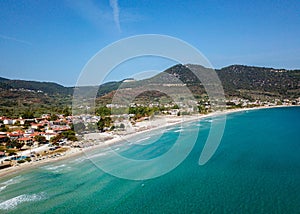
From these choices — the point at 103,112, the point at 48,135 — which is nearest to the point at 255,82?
the point at 103,112

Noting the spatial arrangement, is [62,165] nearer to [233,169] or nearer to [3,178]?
[3,178]

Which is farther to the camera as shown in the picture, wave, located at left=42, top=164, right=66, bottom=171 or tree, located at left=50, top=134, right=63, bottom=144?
tree, located at left=50, top=134, right=63, bottom=144

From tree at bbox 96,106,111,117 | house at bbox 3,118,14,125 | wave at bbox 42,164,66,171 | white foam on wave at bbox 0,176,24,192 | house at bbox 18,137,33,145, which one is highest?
tree at bbox 96,106,111,117

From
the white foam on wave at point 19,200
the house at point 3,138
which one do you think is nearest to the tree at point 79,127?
the house at point 3,138

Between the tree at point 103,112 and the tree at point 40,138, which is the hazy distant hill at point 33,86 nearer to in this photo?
the tree at point 103,112

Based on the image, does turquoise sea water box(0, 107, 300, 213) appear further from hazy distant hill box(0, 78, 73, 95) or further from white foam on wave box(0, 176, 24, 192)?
hazy distant hill box(0, 78, 73, 95)

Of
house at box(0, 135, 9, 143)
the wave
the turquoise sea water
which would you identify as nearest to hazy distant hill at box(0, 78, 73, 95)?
house at box(0, 135, 9, 143)

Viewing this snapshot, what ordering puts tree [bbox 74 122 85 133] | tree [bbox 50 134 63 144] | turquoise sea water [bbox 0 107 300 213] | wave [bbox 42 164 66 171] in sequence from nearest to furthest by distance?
turquoise sea water [bbox 0 107 300 213]
wave [bbox 42 164 66 171]
tree [bbox 50 134 63 144]
tree [bbox 74 122 85 133]
